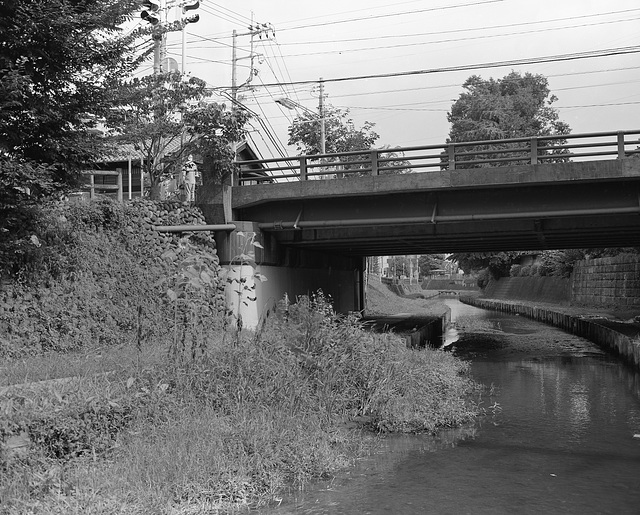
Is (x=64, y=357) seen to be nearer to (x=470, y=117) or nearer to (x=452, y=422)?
(x=452, y=422)

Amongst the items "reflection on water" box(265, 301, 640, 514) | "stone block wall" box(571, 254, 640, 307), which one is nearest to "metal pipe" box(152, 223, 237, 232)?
"reflection on water" box(265, 301, 640, 514)

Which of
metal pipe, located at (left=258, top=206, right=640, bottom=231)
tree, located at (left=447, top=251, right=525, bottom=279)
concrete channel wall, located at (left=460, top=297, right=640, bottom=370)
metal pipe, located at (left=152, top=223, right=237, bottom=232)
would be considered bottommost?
concrete channel wall, located at (left=460, top=297, right=640, bottom=370)

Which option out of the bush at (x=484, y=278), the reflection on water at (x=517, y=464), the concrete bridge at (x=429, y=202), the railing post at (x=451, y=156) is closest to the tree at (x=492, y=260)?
the bush at (x=484, y=278)

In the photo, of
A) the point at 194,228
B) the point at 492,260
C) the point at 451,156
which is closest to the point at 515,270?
the point at 492,260

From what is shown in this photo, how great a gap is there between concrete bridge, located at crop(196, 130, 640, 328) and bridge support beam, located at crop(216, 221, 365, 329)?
0.08 meters

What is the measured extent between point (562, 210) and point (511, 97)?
36673 millimetres

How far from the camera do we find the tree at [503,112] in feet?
166

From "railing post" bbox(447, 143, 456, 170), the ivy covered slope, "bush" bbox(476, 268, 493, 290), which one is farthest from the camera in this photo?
"bush" bbox(476, 268, 493, 290)

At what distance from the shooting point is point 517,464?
400 inches

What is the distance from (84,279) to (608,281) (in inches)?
1439

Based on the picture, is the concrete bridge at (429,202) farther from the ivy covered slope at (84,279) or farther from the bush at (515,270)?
the bush at (515,270)

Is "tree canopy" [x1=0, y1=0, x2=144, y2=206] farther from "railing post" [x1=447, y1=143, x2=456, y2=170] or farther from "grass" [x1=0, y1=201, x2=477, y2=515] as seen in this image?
"railing post" [x1=447, y1=143, x2=456, y2=170]

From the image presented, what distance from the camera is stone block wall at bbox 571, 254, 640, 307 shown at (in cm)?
3819

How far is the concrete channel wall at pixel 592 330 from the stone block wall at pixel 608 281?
161 inches
